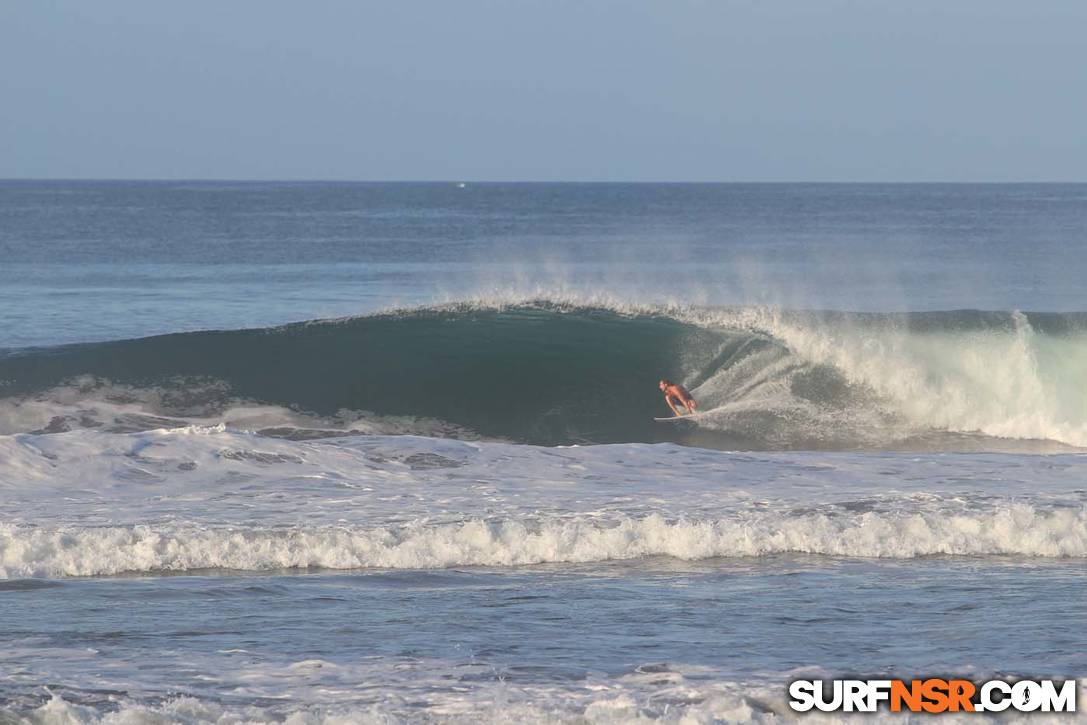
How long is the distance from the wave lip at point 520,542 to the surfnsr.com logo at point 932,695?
10.6 ft

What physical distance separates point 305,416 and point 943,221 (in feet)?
248

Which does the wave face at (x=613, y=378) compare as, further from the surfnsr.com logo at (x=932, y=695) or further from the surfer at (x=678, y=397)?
the surfnsr.com logo at (x=932, y=695)

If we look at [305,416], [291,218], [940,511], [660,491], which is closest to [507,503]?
[660,491]

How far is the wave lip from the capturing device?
9.94 m

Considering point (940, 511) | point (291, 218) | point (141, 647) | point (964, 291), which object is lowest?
point (141, 647)

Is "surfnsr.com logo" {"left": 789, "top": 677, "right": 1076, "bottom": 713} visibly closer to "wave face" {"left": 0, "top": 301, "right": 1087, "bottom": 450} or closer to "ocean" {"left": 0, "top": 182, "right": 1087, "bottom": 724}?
"ocean" {"left": 0, "top": 182, "right": 1087, "bottom": 724}

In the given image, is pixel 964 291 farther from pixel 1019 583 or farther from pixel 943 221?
pixel 943 221

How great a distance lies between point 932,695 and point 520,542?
13.3 feet

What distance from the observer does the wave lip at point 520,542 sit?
9.94 metres

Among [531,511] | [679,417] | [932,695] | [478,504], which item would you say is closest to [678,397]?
[679,417]

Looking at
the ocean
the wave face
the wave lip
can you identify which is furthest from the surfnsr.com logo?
the wave face

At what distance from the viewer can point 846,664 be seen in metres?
7.44

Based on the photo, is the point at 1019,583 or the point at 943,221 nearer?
the point at 1019,583

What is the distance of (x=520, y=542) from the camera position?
10.4 meters
